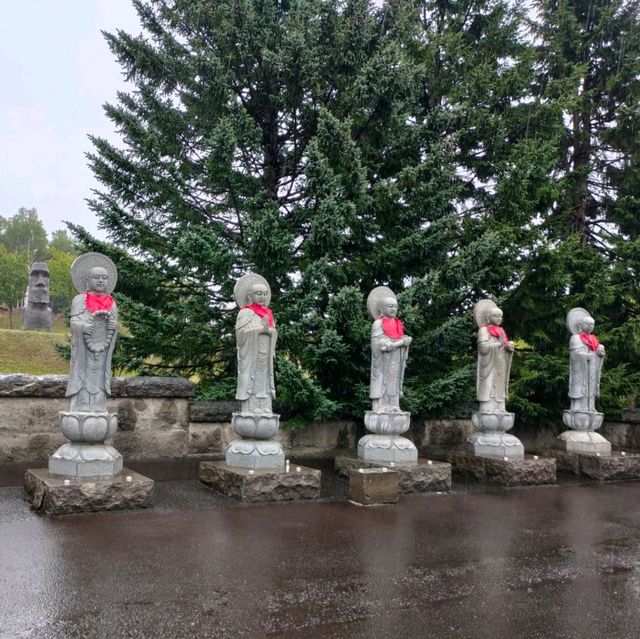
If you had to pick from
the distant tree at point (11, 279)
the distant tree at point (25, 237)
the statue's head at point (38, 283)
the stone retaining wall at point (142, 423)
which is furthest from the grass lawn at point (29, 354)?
the distant tree at point (25, 237)

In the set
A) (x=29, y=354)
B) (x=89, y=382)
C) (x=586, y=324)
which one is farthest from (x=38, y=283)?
(x=586, y=324)

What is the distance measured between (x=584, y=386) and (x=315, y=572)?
6441 millimetres

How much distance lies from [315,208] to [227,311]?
2.09m

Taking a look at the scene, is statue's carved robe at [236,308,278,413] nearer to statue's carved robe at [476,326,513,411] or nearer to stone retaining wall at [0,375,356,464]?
stone retaining wall at [0,375,356,464]

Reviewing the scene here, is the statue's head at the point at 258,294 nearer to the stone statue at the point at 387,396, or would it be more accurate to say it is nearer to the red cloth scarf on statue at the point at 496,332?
the stone statue at the point at 387,396

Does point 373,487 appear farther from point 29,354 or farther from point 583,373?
point 29,354

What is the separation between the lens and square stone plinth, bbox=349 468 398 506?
259 inches

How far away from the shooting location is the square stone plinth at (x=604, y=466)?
29.0 ft

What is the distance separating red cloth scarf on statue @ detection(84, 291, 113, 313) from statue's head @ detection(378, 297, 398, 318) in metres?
3.32

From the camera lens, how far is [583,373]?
30.4 feet

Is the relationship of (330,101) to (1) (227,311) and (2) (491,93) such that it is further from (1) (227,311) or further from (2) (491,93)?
(1) (227,311)

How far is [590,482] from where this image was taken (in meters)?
8.70

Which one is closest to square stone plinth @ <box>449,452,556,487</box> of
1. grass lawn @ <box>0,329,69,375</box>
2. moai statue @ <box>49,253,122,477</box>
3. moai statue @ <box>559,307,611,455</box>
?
moai statue @ <box>559,307,611,455</box>

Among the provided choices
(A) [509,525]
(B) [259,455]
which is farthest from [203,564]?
(A) [509,525]
